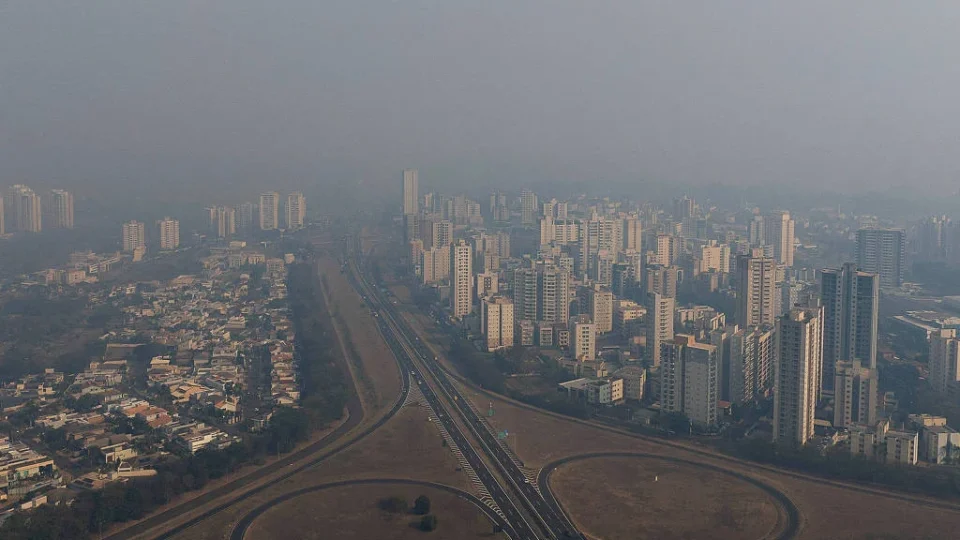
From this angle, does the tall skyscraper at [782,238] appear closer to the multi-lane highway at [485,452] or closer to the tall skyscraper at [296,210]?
the multi-lane highway at [485,452]

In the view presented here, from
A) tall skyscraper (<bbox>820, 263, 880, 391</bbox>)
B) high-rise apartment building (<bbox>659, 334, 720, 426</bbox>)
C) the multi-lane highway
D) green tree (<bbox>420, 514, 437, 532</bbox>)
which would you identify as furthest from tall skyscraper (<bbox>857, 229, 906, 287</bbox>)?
green tree (<bbox>420, 514, 437, 532</bbox>)

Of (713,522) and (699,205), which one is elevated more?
(699,205)

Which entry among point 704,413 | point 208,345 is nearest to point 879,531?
point 704,413

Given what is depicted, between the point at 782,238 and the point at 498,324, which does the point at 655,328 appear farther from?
Answer: the point at 782,238

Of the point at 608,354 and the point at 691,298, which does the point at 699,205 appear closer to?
the point at 691,298

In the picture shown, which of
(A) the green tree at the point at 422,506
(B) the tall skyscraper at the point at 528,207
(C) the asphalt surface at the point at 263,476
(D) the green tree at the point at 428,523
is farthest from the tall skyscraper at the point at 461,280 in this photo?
(B) the tall skyscraper at the point at 528,207

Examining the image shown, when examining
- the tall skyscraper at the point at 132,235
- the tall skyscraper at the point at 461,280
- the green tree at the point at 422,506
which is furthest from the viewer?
the tall skyscraper at the point at 132,235

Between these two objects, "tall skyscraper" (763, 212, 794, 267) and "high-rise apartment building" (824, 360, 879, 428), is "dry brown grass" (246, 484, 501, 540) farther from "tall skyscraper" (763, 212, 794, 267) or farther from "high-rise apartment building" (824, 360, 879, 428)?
"tall skyscraper" (763, 212, 794, 267)
